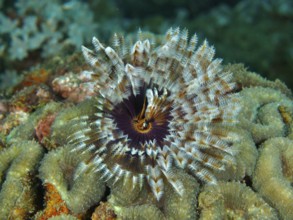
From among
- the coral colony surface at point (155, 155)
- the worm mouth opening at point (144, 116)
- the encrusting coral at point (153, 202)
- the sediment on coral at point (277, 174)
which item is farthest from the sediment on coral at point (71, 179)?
the sediment on coral at point (277, 174)

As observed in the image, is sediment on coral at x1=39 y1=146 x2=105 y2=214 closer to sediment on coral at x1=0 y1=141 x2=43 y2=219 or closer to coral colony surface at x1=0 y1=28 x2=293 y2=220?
coral colony surface at x1=0 y1=28 x2=293 y2=220

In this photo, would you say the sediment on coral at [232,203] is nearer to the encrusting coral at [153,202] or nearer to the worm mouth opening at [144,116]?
the encrusting coral at [153,202]

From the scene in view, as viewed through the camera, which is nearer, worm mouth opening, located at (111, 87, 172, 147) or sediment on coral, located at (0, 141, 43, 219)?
worm mouth opening, located at (111, 87, 172, 147)

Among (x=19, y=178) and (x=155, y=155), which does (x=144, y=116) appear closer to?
(x=155, y=155)

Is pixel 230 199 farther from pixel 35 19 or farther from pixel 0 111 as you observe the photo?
pixel 35 19

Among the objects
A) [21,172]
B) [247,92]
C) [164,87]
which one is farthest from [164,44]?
[21,172]

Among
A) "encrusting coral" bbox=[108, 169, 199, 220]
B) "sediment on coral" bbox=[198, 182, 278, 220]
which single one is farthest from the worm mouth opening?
"sediment on coral" bbox=[198, 182, 278, 220]

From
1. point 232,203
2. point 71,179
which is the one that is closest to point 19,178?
point 71,179
